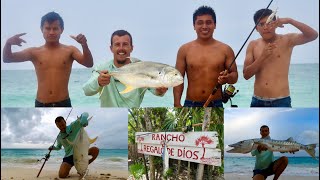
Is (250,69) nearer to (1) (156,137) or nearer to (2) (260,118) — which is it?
(2) (260,118)

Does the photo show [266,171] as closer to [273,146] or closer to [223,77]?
[273,146]

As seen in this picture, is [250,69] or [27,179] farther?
[27,179]

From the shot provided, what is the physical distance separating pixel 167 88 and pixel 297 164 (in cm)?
150

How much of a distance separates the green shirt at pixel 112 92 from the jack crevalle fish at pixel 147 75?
3.5 inches

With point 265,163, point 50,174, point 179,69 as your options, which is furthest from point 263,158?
→ point 50,174

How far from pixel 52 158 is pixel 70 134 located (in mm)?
326

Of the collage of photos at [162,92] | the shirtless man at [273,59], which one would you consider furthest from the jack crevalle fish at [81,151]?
the shirtless man at [273,59]

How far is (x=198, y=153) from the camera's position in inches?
226

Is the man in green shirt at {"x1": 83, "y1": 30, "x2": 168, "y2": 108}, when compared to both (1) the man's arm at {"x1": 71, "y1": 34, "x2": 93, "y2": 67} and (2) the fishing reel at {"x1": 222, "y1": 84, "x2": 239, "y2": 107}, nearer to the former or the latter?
(1) the man's arm at {"x1": 71, "y1": 34, "x2": 93, "y2": 67}

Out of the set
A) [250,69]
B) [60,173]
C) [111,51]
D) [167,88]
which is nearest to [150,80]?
[167,88]

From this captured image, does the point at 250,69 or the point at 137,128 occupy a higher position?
the point at 250,69

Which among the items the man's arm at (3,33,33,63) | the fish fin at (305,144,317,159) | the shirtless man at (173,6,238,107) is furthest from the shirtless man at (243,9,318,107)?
the man's arm at (3,33,33,63)

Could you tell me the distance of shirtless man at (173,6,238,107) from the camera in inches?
225

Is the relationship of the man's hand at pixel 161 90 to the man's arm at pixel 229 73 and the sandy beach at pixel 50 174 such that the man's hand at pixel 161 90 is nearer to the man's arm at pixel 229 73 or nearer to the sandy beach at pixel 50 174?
the man's arm at pixel 229 73
